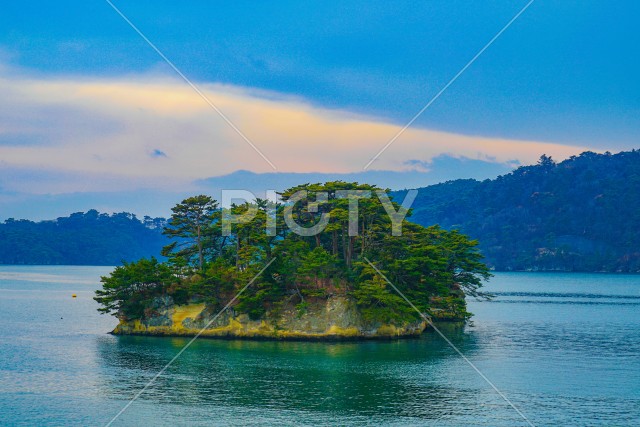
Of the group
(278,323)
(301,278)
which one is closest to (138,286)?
(278,323)

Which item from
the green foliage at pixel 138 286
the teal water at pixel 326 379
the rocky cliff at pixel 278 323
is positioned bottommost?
the teal water at pixel 326 379

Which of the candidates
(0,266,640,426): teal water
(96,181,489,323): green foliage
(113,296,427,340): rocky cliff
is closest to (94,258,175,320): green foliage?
(96,181,489,323): green foliage

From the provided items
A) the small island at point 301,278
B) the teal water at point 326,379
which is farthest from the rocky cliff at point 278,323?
the teal water at point 326,379

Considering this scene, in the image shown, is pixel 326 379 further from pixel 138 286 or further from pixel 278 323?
pixel 138 286

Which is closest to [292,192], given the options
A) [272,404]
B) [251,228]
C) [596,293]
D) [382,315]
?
[251,228]

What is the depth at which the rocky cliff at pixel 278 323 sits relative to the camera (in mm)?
58844

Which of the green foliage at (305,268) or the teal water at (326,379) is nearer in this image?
the teal water at (326,379)

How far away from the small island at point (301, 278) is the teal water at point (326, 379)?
7.66 ft

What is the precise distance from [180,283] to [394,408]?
98.6 feet

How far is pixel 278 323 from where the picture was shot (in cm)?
5978

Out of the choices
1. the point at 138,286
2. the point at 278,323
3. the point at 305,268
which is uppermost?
the point at 305,268

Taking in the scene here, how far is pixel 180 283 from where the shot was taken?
208 feet

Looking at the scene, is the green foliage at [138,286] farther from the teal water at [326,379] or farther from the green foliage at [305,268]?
the teal water at [326,379]

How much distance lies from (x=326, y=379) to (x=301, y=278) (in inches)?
622
